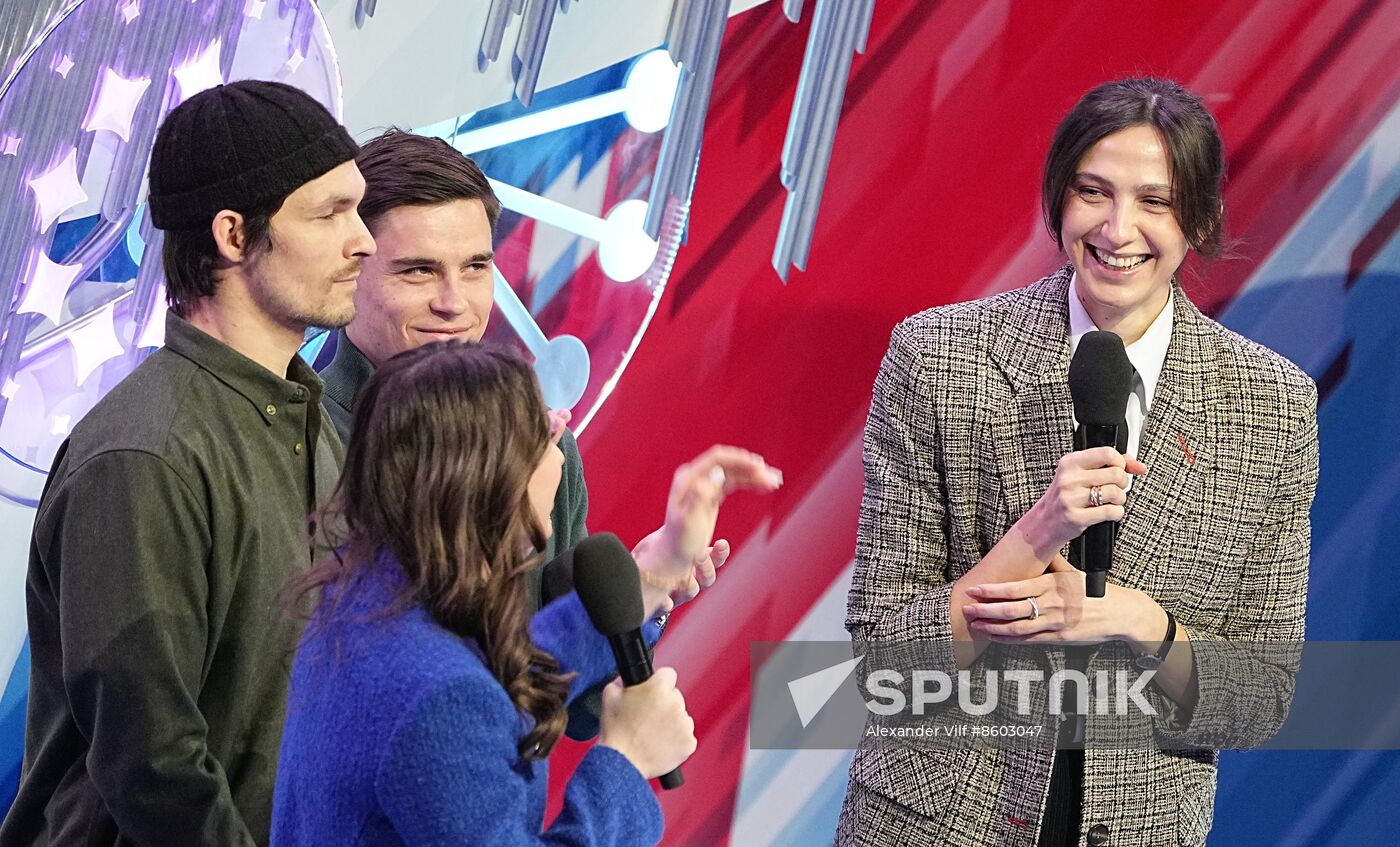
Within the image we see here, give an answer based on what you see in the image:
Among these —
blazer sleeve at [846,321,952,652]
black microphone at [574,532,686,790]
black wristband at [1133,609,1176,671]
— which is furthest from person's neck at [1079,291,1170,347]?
black microphone at [574,532,686,790]

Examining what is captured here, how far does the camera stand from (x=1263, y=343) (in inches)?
116

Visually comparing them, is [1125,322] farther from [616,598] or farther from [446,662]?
[446,662]

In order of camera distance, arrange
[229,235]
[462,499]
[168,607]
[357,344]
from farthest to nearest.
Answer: [357,344] → [229,235] → [168,607] → [462,499]

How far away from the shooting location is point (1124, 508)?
7.12 feet

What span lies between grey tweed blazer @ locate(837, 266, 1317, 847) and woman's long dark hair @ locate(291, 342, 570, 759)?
35.2 inches

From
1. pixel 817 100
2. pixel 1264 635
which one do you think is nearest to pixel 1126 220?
pixel 1264 635

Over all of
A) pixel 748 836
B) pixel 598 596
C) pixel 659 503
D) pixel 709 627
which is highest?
pixel 598 596

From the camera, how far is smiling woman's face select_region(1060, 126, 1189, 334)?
7.34 ft

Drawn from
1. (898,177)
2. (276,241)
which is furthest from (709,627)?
(276,241)

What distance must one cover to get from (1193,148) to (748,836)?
1664mm

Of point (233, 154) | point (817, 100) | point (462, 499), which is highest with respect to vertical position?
point (817, 100)

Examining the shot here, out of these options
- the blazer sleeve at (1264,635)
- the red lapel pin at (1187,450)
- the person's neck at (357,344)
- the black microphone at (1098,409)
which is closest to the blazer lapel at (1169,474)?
the red lapel pin at (1187,450)

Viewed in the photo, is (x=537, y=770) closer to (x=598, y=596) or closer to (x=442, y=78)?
(x=598, y=596)

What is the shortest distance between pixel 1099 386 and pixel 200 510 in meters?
1.14
